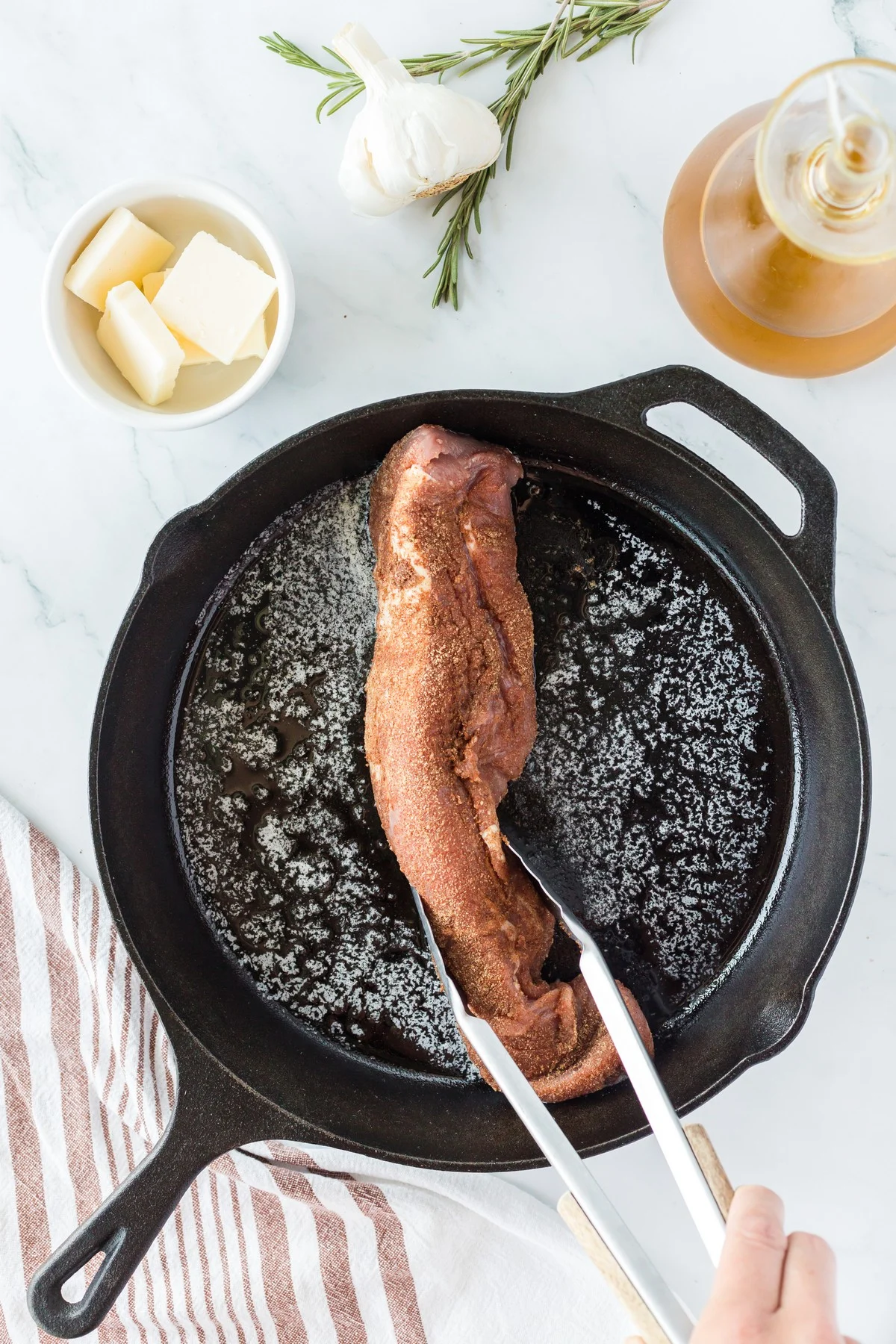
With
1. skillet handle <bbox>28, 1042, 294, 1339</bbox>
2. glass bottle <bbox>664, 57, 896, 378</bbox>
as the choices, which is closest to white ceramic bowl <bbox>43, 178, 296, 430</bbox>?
glass bottle <bbox>664, 57, 896, 378</bbox>

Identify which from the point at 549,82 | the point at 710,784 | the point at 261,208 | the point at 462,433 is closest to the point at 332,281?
the point at 261,208

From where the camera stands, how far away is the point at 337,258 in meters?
1.38

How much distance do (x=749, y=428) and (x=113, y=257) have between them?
2.63ft

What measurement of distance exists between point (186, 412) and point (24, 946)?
2.59 feet

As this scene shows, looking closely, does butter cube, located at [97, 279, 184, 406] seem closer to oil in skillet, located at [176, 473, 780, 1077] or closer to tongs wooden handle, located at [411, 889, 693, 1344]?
oil in skillet, located at [176, 473, 780, 1077]

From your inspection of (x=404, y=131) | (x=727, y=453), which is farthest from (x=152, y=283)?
(x=727, y=453)

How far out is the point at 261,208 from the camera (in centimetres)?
139

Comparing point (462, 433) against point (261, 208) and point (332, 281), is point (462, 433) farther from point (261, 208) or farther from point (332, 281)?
point (261, 208)

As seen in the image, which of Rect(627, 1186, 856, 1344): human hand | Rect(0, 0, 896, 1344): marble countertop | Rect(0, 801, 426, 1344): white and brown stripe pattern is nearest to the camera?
Rect(627, 1186, 856, 1344): human hand

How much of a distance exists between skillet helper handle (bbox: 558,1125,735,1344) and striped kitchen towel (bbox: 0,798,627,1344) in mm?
242

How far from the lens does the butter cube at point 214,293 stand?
1.26 metres

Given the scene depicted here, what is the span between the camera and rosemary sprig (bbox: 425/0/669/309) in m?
1.29

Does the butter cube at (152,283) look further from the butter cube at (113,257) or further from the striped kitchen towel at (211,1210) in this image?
the striped kitchen towel at (211,1210)

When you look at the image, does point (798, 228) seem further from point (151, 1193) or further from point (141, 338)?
point (151, 1193)
